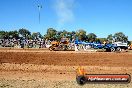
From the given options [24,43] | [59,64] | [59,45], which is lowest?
[59,64]

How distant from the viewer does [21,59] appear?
2195 centimetres

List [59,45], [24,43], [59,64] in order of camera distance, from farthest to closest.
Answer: [24,43] → [59,45] → [59,64]

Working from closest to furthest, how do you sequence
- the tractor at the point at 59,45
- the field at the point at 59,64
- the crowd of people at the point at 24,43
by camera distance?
the field at the point at 59,64, the tractor at the point at 59,45, the crowd of people at the point at 24,43

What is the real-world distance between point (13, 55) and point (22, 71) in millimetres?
5862

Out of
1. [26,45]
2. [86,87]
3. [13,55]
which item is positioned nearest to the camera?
[86,87]

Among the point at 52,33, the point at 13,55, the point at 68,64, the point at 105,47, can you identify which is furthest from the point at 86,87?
the point at 52,33

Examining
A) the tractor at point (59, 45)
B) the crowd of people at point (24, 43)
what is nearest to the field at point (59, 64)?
the tractor at point (59, 45)

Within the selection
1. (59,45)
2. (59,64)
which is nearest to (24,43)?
(59,45)

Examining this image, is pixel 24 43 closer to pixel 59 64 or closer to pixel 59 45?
pixel 59 45

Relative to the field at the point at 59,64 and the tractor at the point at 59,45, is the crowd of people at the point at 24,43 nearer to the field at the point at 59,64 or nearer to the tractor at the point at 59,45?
the tractor at the point at 59,45

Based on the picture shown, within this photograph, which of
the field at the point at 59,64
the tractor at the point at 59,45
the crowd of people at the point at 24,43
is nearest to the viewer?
the field at the point at 59,64

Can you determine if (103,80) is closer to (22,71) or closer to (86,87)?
(86,87)

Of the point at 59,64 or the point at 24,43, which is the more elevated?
the point at 24,43

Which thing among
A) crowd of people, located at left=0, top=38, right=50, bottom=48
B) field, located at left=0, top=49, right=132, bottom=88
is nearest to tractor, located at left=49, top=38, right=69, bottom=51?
crowd of people, located at left=0, top=38, right=50, bottom=48
